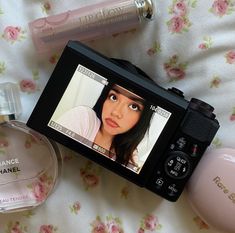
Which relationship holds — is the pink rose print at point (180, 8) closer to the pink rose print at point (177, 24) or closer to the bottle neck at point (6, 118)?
the pink rose print at point (177, 24)

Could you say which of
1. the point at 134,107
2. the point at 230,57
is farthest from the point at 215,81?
the point at 134,107

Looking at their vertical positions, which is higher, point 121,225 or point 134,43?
point 134,43

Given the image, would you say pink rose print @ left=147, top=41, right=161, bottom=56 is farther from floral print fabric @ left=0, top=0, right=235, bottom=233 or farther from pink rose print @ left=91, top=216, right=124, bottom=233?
pink rose print @ left=91, top=216, right=124, bottom=233

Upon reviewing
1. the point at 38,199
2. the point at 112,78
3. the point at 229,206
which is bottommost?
the point at 38,199

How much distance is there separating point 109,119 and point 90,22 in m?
0.15

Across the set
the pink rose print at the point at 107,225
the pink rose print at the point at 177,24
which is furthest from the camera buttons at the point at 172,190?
the pink rose print at the point at 177,24

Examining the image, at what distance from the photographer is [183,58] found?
860mm

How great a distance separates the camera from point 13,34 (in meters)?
0.87

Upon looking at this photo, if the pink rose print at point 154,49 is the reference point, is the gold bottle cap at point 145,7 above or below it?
above

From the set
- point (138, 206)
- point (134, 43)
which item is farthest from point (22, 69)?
point (138, 206)

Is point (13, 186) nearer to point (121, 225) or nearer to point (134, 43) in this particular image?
point (121, 225)

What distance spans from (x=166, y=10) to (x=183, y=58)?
80 mm

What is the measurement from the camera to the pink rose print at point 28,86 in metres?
0.88

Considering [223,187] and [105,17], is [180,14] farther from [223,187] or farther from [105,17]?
[223,187]
